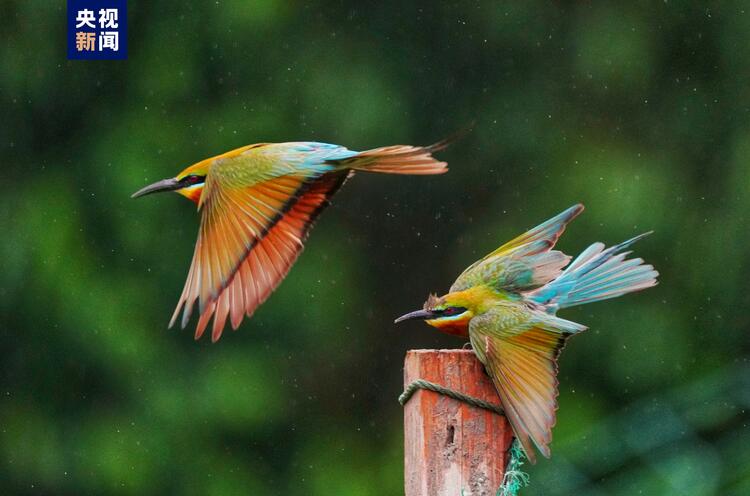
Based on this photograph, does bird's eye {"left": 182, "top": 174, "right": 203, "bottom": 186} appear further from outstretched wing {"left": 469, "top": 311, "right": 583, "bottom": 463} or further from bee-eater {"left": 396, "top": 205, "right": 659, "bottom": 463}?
outstretched wing {"left": 469, "top": 311, "right": 583, "bottom": 463}

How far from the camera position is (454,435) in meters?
1.97

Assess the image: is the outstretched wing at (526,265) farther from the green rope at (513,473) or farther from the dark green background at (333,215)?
the dark green background at (333,215)

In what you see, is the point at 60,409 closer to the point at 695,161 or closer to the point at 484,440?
the point at 695,161

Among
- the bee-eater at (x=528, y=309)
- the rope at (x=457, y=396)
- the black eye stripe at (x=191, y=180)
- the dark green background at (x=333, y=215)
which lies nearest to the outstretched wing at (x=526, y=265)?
the bee-eater at (x=528, y=309)

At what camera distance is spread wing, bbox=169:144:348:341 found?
87.6 inches

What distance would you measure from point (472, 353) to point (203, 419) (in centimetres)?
323

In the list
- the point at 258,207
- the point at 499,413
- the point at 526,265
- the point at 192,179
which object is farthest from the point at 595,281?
the point at 192,179

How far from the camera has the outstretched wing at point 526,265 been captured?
7.18ft

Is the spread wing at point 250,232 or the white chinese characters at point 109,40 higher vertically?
the white chinese characters at point 109,40

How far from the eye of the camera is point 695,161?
16.9 feet
